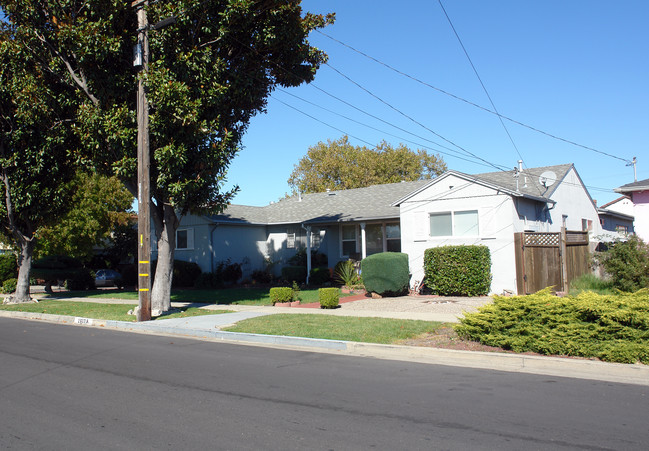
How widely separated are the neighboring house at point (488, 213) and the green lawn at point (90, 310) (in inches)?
321

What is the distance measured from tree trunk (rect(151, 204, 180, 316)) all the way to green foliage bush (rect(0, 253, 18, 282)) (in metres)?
A: 18.3

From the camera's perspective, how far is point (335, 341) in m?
10.2

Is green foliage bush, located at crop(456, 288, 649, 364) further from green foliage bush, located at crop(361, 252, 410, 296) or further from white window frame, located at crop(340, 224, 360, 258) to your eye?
white window frame, located at crop(340, 224, 360, 258)

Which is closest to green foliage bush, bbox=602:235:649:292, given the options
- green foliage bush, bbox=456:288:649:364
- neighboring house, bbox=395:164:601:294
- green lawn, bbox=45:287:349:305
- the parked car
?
neighboring house, bbox=395:164:601:294

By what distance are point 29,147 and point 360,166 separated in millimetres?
30462

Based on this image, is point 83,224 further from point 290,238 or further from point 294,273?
point 294,273

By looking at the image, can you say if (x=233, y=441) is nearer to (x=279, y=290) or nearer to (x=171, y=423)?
(x=171, y=423)

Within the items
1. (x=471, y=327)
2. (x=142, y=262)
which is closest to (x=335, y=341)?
(x=471, y=327)

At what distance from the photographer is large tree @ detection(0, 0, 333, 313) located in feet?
44.1

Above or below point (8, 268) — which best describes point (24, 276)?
below

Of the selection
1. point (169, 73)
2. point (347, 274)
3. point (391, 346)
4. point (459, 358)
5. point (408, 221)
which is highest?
point (169, 73)

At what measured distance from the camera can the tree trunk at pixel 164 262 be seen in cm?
1552

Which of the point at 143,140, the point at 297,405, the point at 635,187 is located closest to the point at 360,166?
the point at 635,187

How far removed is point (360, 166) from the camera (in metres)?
45.8
